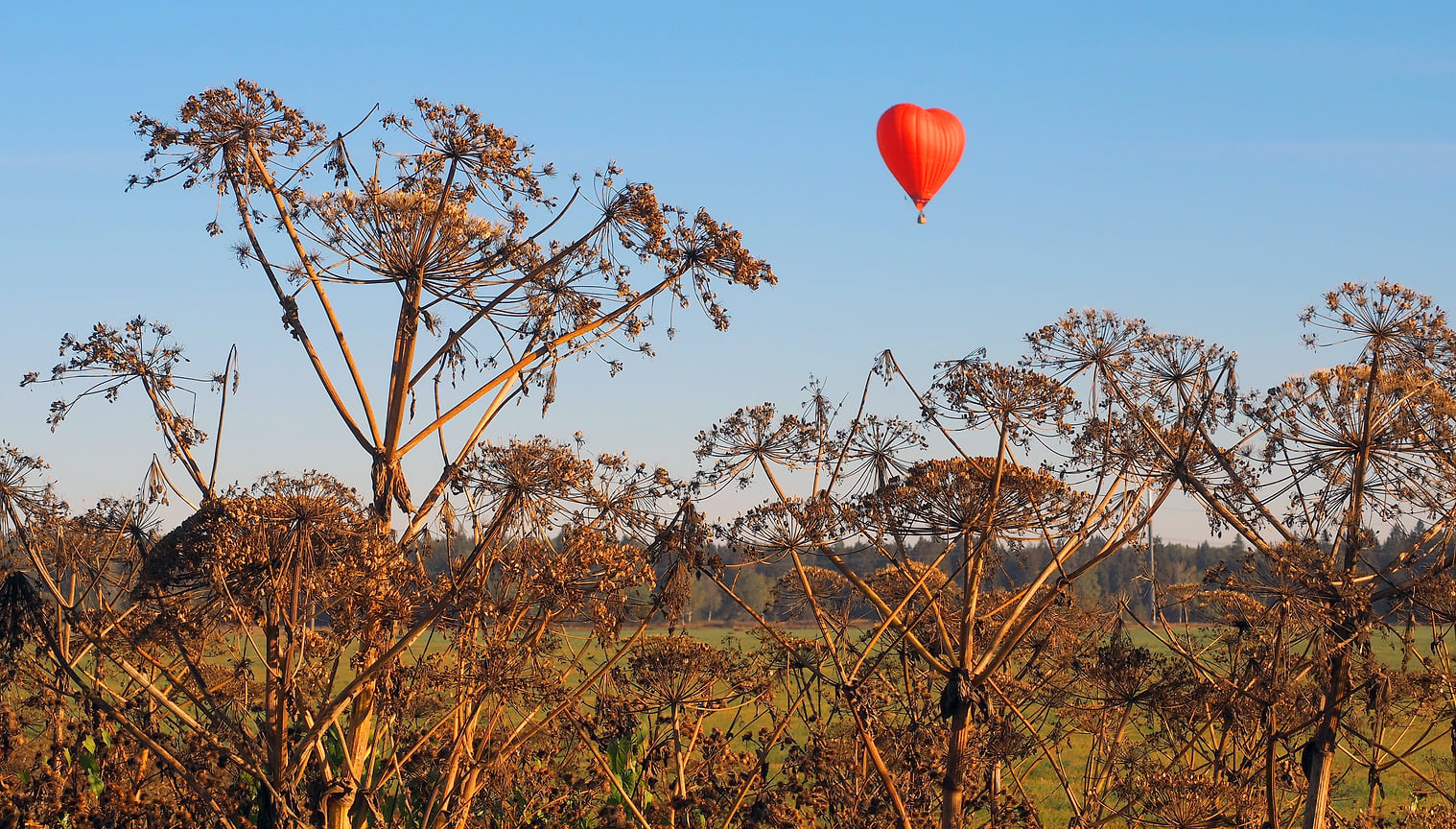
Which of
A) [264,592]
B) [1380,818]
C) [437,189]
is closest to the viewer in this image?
[264,592]

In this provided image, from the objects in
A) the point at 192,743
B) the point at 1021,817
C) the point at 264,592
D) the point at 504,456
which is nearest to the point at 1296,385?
the point at 1021,817

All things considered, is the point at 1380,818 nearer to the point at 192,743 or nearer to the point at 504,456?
the point at 504,456

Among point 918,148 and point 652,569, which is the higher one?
point 918,148

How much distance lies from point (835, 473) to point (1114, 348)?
3550mm

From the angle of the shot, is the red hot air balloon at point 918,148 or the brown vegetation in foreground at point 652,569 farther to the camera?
the red hot air balloon at point 918,148

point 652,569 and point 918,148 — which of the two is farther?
point 918,148

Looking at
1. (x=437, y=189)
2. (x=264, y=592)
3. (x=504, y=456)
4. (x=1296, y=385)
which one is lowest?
(x=264, y=592)

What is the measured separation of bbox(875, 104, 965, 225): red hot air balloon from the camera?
24922mm

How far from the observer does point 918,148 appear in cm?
2489

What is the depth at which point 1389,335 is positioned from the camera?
43.9ft

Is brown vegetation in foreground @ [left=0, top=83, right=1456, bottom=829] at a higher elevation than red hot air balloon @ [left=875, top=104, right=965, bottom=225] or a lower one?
lower

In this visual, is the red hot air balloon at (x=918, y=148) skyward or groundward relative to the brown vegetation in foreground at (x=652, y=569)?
skyward

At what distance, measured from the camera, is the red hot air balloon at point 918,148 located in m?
24.9

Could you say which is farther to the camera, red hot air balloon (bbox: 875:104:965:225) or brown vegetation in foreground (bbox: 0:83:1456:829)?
red hot air balloon (bbox: 875:104:965:225)
